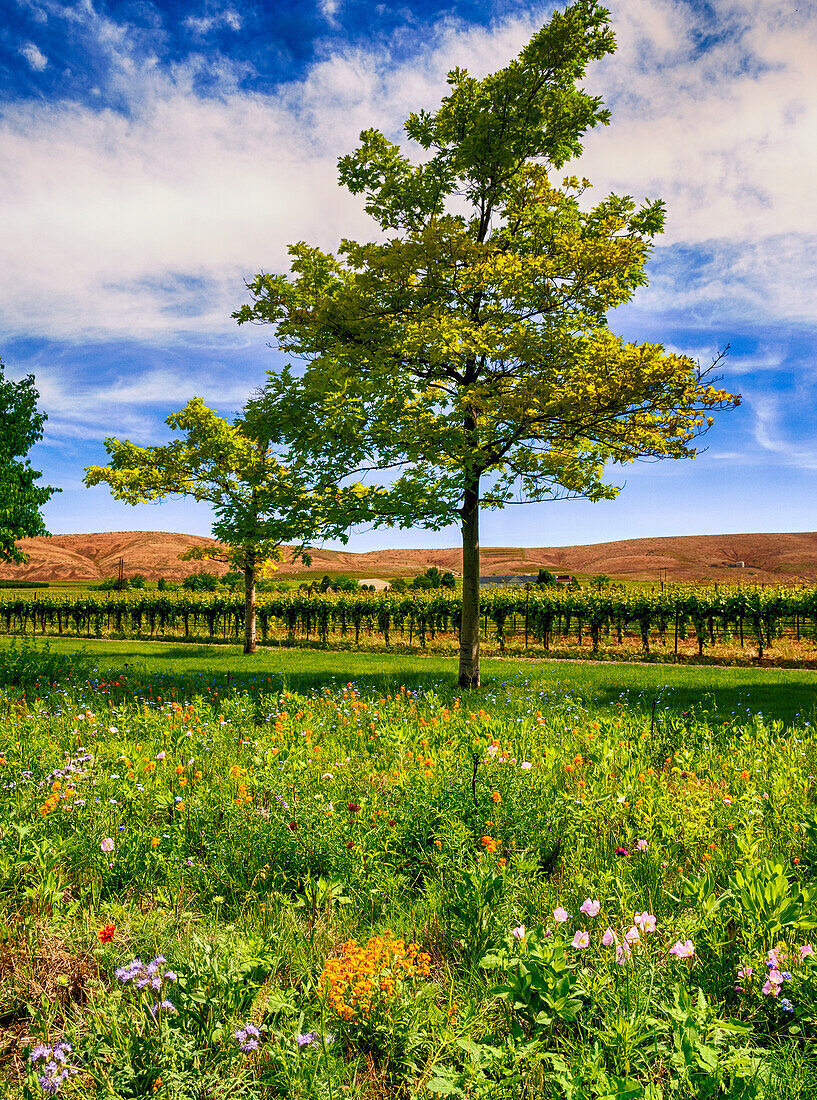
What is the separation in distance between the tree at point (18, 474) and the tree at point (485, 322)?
12.4 metres

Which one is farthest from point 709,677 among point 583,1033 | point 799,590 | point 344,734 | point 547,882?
point 583,1033

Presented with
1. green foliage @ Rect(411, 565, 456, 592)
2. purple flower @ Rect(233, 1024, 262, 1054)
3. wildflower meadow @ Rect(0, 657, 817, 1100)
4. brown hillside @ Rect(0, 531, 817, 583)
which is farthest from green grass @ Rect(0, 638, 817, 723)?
brown hillside @ Rect(0, 531, 817, 583)

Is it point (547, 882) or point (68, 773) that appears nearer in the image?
point (547, 882)

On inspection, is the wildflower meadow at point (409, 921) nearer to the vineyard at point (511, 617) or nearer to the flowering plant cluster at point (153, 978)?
the flowering plant cluster at point (153, 978)

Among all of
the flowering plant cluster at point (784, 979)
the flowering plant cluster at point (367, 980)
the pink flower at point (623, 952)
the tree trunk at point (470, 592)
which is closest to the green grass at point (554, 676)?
the tree trunk at point (470, 592)

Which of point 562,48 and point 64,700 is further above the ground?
point 562,48

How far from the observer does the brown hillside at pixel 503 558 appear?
81.4 metres

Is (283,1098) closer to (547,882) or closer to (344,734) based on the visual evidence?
(547,882)

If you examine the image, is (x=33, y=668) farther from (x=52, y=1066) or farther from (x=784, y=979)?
(x=784, y=979)

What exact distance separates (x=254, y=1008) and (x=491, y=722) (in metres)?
3.79

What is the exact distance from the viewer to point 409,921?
2975 millimetres

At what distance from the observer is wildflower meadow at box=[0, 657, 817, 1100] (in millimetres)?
2113

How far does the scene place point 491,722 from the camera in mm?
5945

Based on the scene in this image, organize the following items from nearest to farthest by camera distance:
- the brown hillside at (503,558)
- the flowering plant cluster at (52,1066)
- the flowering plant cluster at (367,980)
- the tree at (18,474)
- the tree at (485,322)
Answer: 1. the flowering plant cluster at (52,1066)
2. the flowering plant cluster at (367,980)
3. the tree at (485,322)
4. the tree at (18,474)
5. the brown hillside at (503,558)
